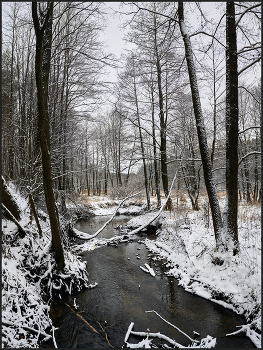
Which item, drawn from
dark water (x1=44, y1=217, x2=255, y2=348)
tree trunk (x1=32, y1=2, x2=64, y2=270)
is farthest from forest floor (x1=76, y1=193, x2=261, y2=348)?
tree trunk (x1=32, y1=2, x2=64, y2=270)

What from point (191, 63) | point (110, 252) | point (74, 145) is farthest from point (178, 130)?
point (110, 252)

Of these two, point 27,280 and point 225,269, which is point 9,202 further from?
point 225,269

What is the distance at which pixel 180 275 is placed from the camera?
607 cm

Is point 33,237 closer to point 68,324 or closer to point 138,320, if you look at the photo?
point 68,324

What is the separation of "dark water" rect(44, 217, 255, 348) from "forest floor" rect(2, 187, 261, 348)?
0.81ft

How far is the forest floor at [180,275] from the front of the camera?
11.3 ft

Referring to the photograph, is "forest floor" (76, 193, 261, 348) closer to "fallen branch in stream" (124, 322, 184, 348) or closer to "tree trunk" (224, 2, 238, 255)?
"tree trunk" (224, 2, 238, 255)

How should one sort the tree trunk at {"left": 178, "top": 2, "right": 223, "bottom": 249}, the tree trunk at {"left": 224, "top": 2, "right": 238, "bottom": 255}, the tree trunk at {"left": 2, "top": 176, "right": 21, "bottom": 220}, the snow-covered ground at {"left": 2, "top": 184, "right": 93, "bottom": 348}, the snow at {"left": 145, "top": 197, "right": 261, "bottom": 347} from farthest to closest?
1. the tree trunk at {"left": 178, "top": 2, "right": 223, "bottom": 249}
2. the tree trunk at {"left": 224, "top": 2, "right": 238, "bottom": 255}
3. the tree trunk at {"left": 2, "top": 176, "right": 21, "bottom": 220}
4. the snow at {"left": 145, "top": 197, "right": 261, "bottom": 347}
5. the snow-covered ground at {"left": 2, "top": 184, "right": 93, "bottom": 348}

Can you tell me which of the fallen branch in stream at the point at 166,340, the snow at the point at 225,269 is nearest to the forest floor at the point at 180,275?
the snow at the point at 225,269

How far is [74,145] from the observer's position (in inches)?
322

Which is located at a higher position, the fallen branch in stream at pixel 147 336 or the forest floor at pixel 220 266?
the forest floor at pixel 220 266

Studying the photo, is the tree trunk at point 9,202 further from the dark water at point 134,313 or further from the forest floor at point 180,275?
the dark water at point 134,313

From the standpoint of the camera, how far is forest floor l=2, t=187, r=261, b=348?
135 inches

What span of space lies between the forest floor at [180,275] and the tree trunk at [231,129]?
1.80ft
